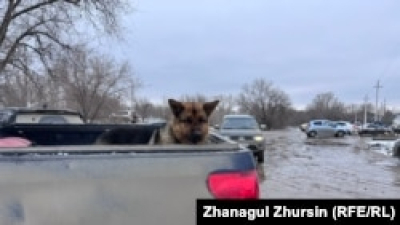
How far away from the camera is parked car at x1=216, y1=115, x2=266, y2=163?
20109mm

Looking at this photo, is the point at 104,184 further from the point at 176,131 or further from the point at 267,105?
the point at 267,105

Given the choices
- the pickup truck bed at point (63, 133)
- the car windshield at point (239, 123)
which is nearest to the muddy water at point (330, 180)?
the car windshield at point (239, 123)

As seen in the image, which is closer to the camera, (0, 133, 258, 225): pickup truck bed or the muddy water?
(0, 133, 258, 225): pickup truck bed

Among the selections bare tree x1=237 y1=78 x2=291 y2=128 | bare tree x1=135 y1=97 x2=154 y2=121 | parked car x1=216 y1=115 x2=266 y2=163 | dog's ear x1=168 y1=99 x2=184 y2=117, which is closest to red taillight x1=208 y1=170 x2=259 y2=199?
dog's ear x1=168 y1=99 x2=184 y2=117

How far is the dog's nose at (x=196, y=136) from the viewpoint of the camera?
528 cm

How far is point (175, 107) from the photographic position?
616 centimetres

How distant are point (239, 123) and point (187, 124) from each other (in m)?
15.9

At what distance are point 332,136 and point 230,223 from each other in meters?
55.2

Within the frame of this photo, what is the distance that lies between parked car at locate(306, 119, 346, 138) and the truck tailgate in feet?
173

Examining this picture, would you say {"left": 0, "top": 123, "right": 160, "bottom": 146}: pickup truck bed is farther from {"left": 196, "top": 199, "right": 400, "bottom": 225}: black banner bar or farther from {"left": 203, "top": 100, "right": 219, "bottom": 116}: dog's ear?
{"left": 196, "top": 199, "right": 400, "bottom": 225}: black banner bar

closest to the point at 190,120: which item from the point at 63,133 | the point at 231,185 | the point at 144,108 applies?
the point at 63,133

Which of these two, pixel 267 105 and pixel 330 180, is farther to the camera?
pixel 267 105

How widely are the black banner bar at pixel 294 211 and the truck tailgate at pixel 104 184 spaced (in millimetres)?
74

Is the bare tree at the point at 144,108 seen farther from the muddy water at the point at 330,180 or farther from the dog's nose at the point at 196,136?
the dog's nose at the point at 196,136
